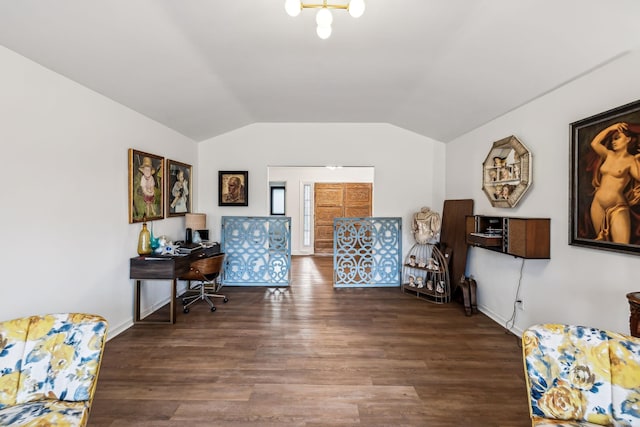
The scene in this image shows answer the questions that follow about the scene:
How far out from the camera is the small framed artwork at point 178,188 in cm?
410

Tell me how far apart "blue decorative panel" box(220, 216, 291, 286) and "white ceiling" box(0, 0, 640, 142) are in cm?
204

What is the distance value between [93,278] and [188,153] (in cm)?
251

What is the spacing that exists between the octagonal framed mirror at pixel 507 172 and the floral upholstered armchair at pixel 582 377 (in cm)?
198

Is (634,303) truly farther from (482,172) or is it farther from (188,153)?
(188,153)

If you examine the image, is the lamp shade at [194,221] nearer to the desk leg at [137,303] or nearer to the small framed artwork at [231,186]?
the small framed artwork at [231,186]

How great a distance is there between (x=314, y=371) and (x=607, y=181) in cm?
267

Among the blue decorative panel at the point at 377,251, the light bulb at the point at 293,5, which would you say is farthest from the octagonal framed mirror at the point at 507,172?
the light bulb at the point at 293,5

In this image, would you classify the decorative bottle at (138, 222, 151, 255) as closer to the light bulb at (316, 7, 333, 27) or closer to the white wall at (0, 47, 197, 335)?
the white wall at (0, 47, 197, 335)

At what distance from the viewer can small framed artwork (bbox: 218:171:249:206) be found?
16.6 feet

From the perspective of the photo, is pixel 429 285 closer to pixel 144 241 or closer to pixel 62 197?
pixel 144 241

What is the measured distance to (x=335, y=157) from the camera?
16.6 ft

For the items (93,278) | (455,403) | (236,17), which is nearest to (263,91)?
(236,17)

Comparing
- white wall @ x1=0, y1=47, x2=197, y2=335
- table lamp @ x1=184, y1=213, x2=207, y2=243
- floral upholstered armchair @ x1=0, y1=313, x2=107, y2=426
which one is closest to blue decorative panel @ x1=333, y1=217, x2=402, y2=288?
table lamp @ x1=184, y1=213, x2=207, y2=243

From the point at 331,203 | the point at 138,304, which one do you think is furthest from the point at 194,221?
the point at 331,203
